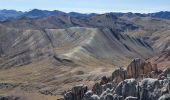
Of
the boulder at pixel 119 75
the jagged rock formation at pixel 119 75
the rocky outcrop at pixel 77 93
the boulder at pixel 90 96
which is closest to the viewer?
the boulder at pixel 90 96

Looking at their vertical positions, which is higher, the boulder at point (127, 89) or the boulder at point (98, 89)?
the boulder at point (127, 89)

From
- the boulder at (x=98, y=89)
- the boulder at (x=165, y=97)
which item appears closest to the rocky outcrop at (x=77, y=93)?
the boulder at (x=98, y=89)

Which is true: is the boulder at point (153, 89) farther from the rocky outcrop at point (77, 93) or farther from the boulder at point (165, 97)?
the rocky outcrop at point (77, 93)

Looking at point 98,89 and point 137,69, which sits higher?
point 137,69

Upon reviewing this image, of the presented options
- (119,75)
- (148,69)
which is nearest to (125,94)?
(119,75)

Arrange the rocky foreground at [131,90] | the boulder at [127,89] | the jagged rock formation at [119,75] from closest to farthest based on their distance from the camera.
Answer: the rocky foreground at [131,90]
the boulder at [127,89]
the jagged rock formation at [119,75]

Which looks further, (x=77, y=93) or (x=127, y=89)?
(x=77, y=93)

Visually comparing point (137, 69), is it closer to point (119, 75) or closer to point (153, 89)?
point (119, 75)

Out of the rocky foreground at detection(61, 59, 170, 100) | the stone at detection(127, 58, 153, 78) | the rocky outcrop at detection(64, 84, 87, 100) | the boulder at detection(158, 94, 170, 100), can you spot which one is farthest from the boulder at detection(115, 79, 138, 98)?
the stone at detection(127, 58, 153, 78)

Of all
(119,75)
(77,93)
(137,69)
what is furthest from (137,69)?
(77,93)
